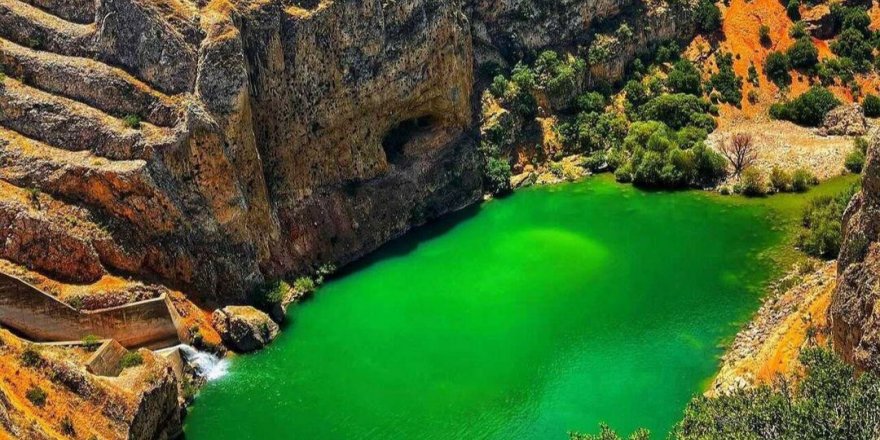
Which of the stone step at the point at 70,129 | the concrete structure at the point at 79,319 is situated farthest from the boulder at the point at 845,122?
the concrete structure at the point at 79,319

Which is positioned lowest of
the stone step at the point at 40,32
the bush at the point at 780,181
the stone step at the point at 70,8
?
the bush at the point at 780,181

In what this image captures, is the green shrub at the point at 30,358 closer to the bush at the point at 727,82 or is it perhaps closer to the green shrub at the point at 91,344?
the green shrub at the point at 91,344

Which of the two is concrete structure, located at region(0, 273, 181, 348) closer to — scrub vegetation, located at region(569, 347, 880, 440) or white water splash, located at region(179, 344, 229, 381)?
white water splash, located at region(179, 344, 229, 381)

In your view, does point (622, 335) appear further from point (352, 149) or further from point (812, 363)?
point (352, 149)

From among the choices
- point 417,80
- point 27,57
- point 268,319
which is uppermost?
point 27,57

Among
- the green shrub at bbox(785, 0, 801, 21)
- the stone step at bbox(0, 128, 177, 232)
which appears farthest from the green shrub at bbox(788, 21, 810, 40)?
the stone step at bbox(0, 128, 177, 232)

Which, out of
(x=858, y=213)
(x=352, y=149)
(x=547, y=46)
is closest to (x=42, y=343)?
(x=352, y=149)
